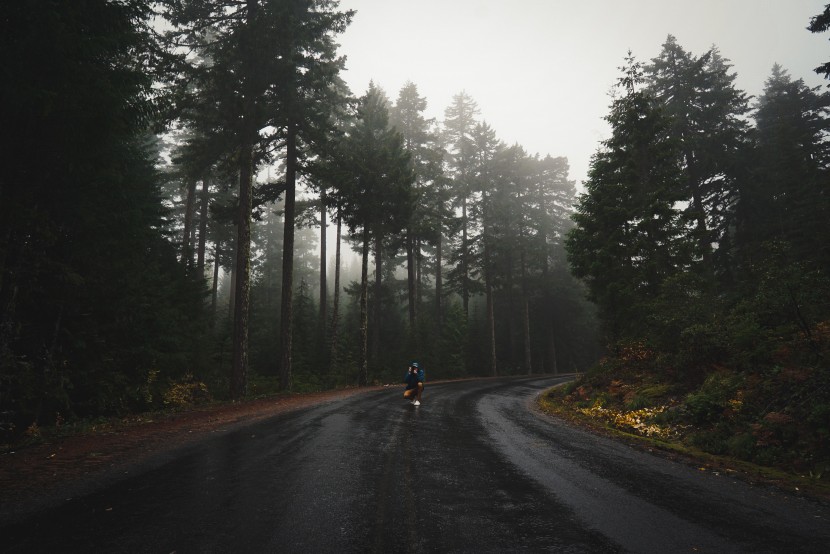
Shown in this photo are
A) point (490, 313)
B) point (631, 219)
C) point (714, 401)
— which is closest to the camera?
point (714, 401)

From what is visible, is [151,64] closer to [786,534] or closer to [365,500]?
[365,500]

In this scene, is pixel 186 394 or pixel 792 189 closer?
pixel 186 394

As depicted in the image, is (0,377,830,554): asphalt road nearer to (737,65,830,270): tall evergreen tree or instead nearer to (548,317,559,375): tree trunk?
(737,65,830,270): tall evergreen tree

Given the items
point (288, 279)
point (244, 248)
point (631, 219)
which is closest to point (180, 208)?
point (288, 279)

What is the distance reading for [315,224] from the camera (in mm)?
31625

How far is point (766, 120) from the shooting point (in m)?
32.2

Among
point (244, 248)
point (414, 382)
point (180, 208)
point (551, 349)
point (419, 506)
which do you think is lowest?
point (419, 506)

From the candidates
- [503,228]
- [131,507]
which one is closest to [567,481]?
[131,507]

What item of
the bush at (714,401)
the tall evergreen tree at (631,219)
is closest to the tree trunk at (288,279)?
the tall evergreen tree at (631,219)

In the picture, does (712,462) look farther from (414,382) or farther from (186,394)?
(186,394)

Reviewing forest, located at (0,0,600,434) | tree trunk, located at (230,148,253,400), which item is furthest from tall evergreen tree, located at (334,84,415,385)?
tree trunk, located at (230,148,253,400)

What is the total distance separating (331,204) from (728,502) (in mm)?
21817

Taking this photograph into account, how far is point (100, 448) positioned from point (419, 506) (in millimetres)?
6531

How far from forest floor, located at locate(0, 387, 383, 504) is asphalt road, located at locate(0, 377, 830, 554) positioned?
77 centimetres
